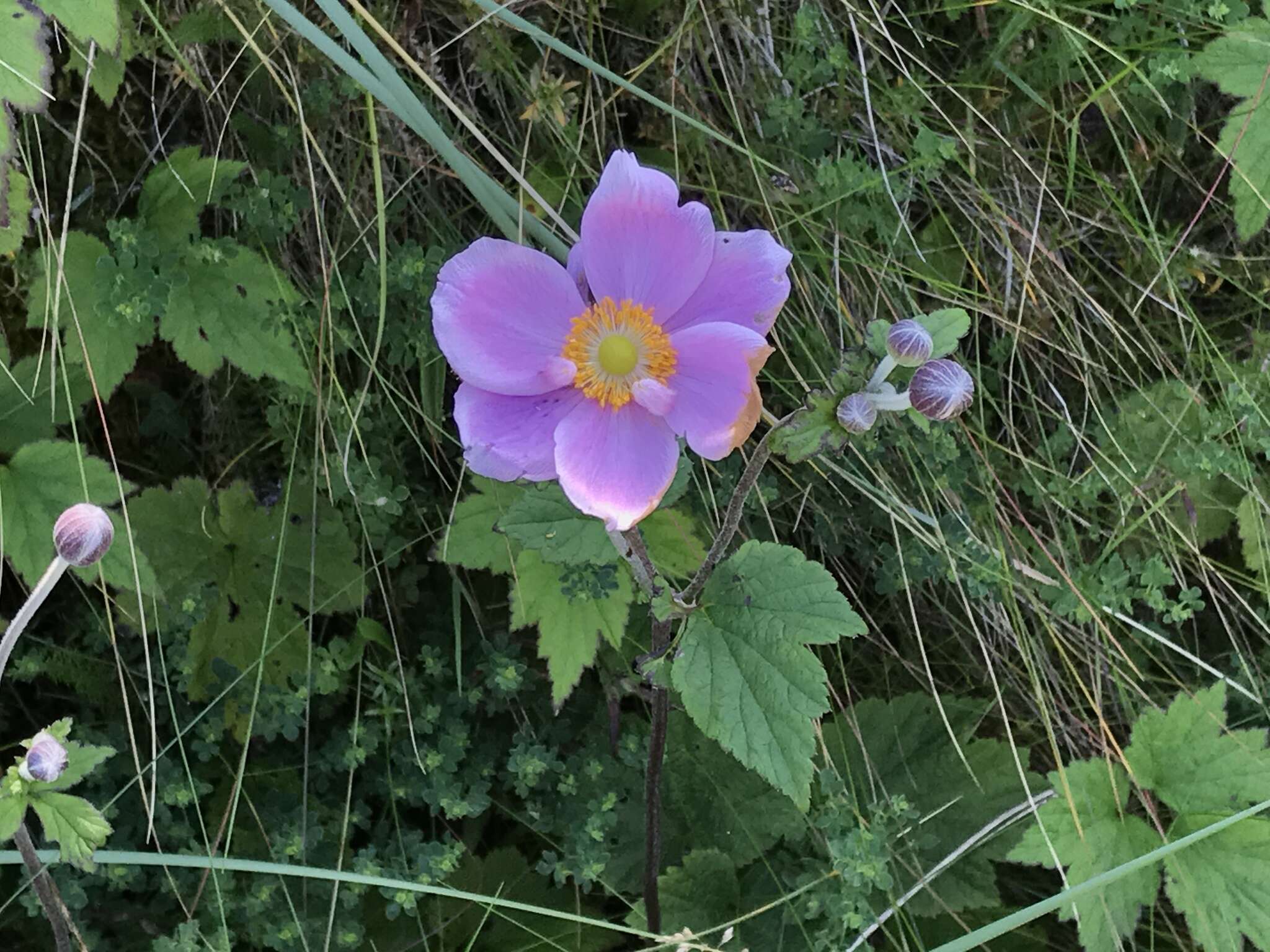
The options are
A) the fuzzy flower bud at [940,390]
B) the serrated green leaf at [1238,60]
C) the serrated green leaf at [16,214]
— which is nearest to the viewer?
the fuzzy flower bud at [940,390]

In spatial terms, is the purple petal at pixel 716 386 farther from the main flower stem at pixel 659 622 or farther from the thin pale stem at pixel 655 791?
the thin pale stem at pixel 655 791

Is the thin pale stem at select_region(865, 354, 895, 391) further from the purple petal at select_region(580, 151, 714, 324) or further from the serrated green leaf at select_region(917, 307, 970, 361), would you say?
the purple petal at select_region(580, 151, 714, 324)

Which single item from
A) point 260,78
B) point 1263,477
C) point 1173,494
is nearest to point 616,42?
point 260,78

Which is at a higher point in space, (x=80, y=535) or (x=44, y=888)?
(x=80, y=535)

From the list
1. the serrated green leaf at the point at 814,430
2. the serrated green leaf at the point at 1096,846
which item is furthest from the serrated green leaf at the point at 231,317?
the serrated green leaf at the point at 1096,846

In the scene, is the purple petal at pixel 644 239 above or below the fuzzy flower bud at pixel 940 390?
above

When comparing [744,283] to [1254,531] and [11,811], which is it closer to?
[11,811]

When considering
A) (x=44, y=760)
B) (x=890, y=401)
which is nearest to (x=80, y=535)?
(x=44, y=760)
